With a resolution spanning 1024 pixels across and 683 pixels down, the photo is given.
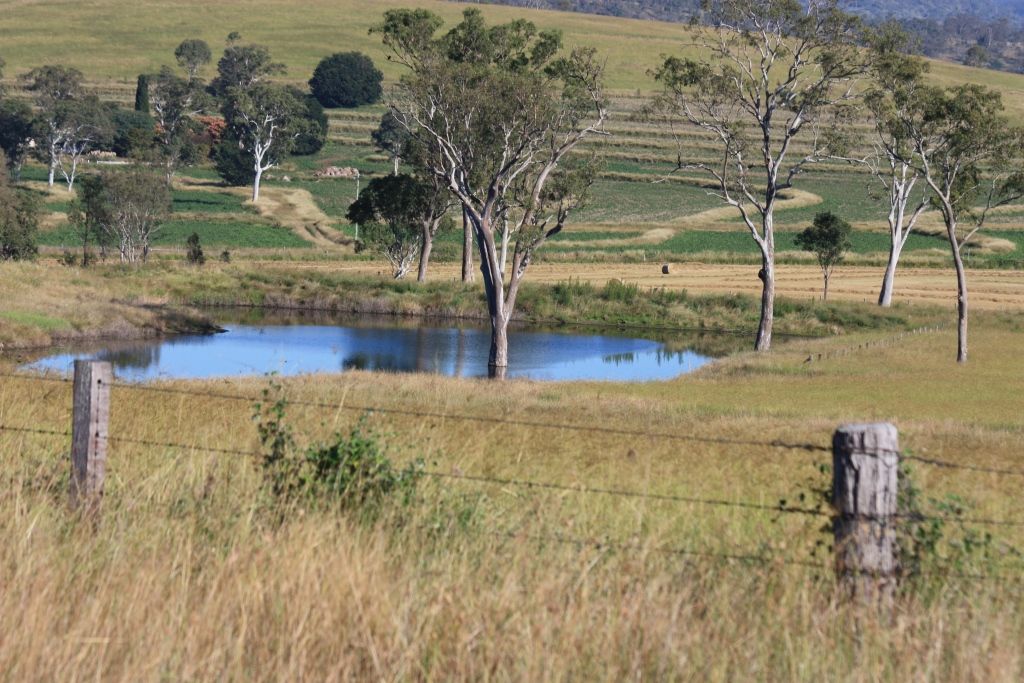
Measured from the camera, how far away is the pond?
46.7 m

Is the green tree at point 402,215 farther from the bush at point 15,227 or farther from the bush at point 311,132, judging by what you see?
the bush at point 311,132

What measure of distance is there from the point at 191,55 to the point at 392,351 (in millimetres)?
148402

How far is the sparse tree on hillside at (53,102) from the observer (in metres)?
134

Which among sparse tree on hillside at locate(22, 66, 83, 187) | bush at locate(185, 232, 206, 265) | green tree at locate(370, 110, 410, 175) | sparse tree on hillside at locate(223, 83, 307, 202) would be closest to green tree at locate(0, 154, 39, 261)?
bush at locate(185, 232, 206, 265)

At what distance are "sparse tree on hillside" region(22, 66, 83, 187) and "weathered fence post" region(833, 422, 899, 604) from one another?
130 metres

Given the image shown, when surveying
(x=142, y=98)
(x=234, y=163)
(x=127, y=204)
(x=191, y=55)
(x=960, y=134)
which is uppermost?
(x=191, y=55)

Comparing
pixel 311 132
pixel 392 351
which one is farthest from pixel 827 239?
pixel 311 132

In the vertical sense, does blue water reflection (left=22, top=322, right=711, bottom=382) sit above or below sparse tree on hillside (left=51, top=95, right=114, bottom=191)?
below

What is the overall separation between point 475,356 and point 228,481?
4396cm

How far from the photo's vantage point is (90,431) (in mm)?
9297

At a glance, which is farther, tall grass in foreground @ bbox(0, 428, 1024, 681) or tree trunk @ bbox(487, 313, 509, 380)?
tree trunk @ bbox(487, 313, 509, 380)

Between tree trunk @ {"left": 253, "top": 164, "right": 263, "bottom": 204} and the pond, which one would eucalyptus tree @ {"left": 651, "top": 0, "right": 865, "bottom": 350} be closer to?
the pond

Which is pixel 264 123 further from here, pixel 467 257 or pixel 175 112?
pixel 467 257

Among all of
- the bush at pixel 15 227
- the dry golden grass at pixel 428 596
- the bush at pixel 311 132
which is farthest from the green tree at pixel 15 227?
the bush at pixel 311 132
